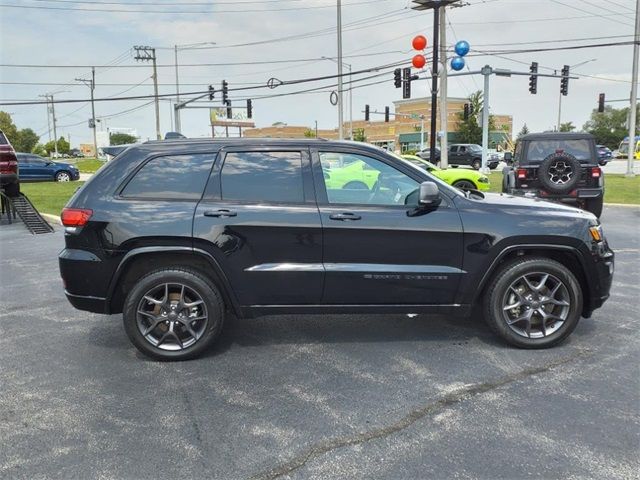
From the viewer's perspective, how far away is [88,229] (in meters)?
4.12

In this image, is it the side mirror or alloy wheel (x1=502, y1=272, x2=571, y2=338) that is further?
alloy wheel (x1=502, y1=272, x2=571, y2=338)

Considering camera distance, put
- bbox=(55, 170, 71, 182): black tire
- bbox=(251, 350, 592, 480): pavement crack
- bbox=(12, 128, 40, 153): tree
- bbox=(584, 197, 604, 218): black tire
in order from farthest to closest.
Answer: bbox=(12, 128, 40, 153): tree, bbox=(55, 170, 71, 182): black tire, bbox=(584, 197, 604, 218): black tire, bbox=(251, 350, 592, 480): pavement crack

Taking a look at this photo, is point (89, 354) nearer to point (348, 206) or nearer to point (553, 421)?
point (348, 206)

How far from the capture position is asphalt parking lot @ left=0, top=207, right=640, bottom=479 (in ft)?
9.39

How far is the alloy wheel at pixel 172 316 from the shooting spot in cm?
419

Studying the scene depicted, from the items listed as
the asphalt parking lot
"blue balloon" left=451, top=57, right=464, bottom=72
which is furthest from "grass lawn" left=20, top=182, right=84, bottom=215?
"blue balloon" left=451, top=57, right=464, bottom=72

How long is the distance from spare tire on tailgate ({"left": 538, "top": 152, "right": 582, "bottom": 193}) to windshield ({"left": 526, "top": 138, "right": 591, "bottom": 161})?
1.86 ft

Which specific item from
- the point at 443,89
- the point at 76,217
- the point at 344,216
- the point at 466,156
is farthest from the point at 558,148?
the point at 466,156

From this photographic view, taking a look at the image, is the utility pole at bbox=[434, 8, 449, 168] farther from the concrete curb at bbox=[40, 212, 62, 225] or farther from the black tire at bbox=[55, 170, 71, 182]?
the black tire at bbox=[55, 170, 71, 182]

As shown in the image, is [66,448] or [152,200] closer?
[66,448]

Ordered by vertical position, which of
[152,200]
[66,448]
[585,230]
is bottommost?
[66,448]

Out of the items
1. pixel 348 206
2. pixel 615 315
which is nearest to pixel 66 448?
pixel 348 206

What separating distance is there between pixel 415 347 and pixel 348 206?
1.31 m

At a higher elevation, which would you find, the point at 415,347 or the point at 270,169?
the point at 270,169
